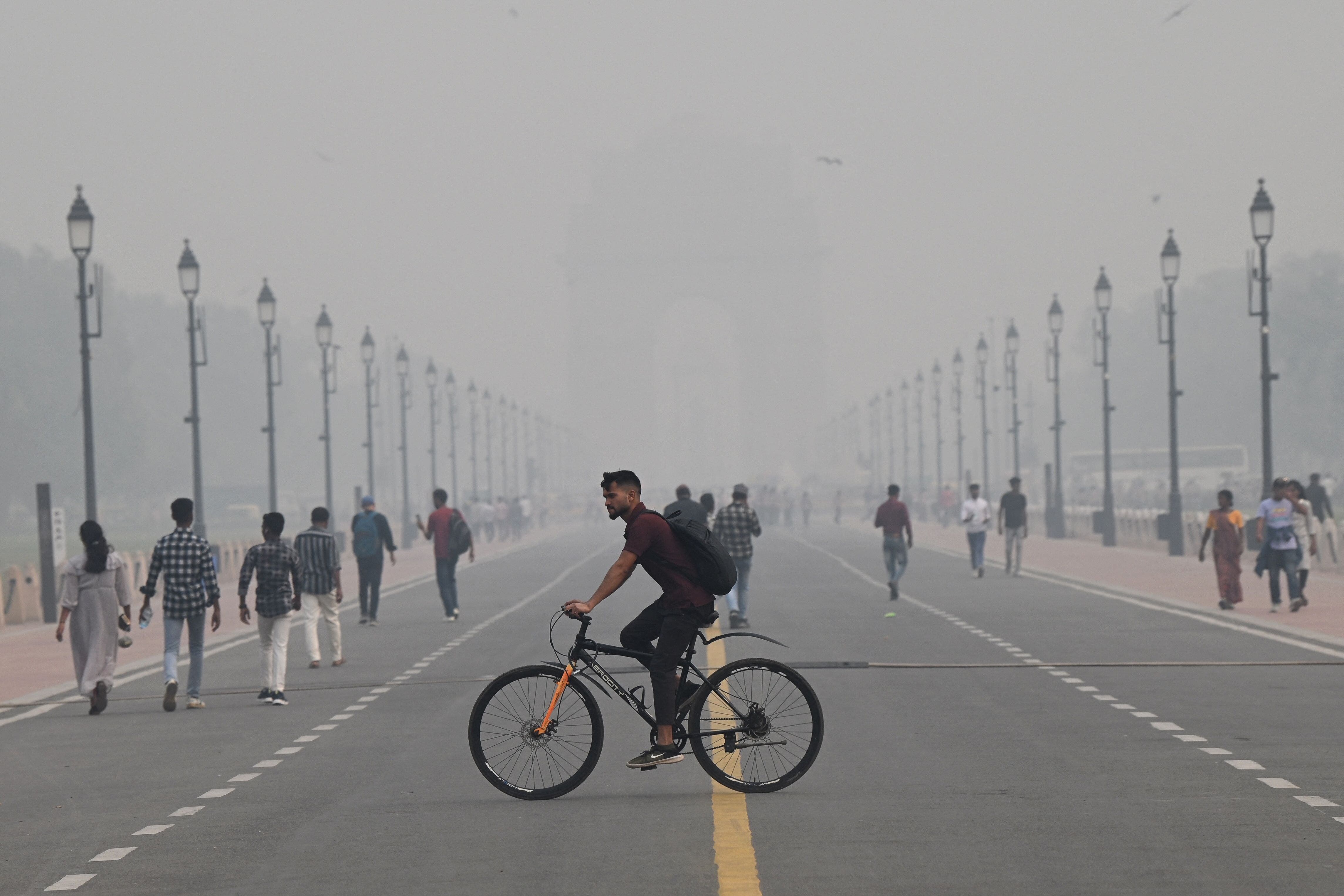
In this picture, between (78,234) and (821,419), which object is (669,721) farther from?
(821,419)

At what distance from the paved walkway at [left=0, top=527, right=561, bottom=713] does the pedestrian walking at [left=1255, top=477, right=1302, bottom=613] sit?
11.2 metres

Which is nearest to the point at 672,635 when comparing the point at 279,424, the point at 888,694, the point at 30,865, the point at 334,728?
the point at 30,865

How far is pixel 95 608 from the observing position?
16.3 meters

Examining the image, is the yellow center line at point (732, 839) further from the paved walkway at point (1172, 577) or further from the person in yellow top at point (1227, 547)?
the person in yellow top at point (1227, 547)

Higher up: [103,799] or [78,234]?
[78,234]

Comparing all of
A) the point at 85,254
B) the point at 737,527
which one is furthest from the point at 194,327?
the point at 737,527

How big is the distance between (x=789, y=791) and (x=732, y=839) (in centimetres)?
161

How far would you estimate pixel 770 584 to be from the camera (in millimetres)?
35688

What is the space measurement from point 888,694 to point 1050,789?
5430 mm

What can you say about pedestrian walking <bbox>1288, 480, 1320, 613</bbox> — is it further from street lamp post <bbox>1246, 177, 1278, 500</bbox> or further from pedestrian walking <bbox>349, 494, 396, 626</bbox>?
pedestrian walking <bbox>349, 494, 396, 626</bbox>

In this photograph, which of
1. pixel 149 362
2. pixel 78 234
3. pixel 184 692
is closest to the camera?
pixel 184 692

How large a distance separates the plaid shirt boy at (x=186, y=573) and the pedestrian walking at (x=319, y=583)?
3740mm

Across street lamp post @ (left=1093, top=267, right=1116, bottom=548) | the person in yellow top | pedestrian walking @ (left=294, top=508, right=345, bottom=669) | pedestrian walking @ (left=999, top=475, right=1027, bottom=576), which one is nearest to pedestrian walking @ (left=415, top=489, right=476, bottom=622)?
pedestrian walking @ (left=294, top=508, right=345, bottom=669)

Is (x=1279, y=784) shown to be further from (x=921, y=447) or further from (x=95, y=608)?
(x=921, y=447)
